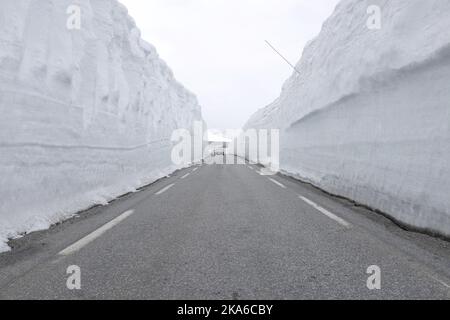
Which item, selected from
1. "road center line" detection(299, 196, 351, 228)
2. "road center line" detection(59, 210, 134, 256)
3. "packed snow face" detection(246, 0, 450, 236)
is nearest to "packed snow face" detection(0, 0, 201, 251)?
"road center line" detection(59, 210, 134, 256)

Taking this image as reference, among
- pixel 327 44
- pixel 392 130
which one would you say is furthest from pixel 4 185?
pixel 327 44

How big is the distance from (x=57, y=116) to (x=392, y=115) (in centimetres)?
708

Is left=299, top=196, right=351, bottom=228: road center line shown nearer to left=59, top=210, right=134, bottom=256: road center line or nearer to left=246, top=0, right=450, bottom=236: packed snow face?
left=246, top=0, right=450, bottom=236: packed snow face

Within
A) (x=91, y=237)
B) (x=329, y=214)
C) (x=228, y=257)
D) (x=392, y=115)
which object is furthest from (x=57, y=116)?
(x=392, y=115)

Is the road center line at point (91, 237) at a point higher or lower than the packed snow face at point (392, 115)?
lower

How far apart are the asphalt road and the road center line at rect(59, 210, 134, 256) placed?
0.02m

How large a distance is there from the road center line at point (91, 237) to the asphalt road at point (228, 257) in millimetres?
15

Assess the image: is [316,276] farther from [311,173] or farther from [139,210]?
[311,173]

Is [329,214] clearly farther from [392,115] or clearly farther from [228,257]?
[228,257]

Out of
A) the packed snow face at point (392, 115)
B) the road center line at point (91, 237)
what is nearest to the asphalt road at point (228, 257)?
the road center line at point (91, 237)

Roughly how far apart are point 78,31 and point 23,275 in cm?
780

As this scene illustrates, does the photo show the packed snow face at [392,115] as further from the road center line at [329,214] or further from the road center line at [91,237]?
the road center line at [91,237]

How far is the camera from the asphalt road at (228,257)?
2.78 meters

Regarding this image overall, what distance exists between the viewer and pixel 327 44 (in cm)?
1410
